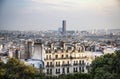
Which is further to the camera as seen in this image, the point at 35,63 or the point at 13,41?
the point at 13,41

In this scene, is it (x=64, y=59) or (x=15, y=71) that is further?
(x=64, y=59)

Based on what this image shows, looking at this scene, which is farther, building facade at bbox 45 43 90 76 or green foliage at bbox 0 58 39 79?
building facade at bbox 45 43 90 76

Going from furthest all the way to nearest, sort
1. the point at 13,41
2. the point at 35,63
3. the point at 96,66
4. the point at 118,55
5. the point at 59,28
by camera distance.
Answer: the point at 13,41 < the point at 59,28 < the point at 35,63 < the point at 96,66 < the point at 118,55

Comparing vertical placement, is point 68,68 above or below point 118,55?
below

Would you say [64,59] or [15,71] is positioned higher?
[15,71]

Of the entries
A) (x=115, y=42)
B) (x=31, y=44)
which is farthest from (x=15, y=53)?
(x=115, y=42)

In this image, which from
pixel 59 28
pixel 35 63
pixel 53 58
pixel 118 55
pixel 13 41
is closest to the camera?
pixel 118 55

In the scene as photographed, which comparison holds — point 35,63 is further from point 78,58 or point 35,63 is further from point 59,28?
point 59,28

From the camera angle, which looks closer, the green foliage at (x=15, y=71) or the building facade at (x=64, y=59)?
→ the green foliage at (x=15, y=71)
